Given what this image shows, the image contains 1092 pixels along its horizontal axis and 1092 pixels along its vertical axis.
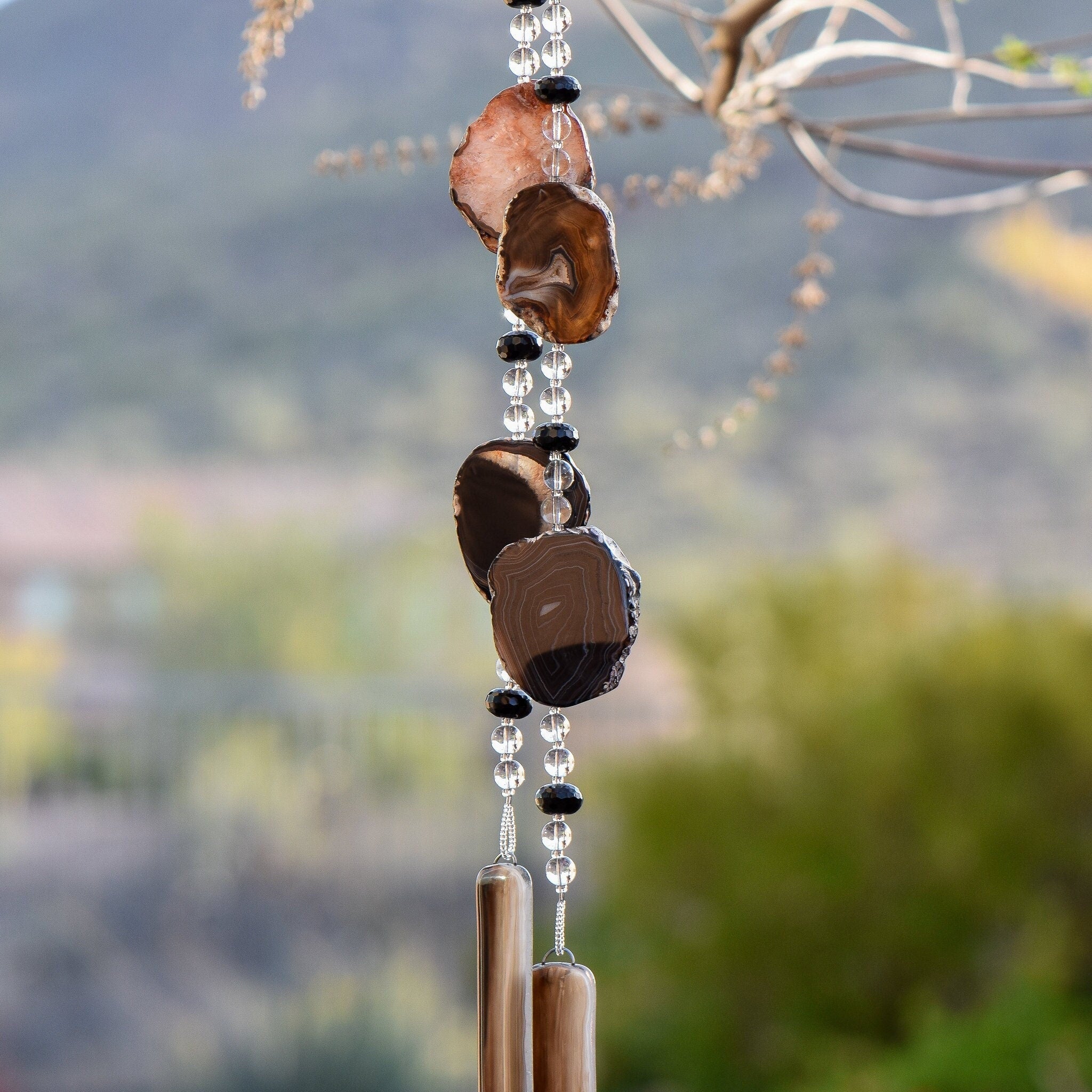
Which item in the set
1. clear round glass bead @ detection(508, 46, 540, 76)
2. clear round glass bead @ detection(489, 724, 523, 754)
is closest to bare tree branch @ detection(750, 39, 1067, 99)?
clear round glass bead @ detection(508, 46, 540, 76)

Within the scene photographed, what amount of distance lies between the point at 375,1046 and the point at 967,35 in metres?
5.22

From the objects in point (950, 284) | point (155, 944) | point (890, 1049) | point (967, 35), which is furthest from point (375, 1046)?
point (967, 35)

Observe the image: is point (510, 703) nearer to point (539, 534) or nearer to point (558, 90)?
point (539, 534)

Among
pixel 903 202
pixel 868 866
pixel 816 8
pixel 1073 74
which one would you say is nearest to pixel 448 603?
pixel 868 866

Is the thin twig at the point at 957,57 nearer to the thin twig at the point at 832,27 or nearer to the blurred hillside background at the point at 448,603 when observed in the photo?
the thin twig at the point at 832,27

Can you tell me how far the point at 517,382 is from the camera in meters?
0.35

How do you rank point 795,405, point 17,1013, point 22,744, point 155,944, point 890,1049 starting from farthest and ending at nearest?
point 795,405
point 22,744
point 155,944
point 17,1013
point 890,1049

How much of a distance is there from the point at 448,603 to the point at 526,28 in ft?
13.8

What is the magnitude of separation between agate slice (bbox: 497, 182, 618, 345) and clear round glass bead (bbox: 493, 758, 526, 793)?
0.38ft

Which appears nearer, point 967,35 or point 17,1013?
point 17,1013

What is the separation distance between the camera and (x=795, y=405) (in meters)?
5.60

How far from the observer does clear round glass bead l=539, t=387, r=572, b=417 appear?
13.0 inches

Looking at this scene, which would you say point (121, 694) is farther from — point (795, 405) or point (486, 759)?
point (795, 405)

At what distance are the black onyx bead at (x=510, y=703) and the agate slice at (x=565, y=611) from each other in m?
0.03
